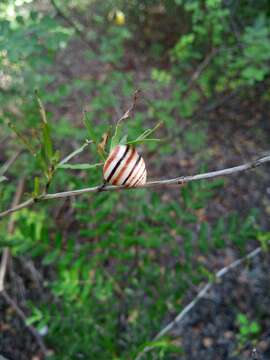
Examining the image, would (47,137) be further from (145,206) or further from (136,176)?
(145,206)

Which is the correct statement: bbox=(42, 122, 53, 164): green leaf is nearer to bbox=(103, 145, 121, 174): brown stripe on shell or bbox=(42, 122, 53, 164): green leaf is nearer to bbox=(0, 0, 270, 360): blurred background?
bbox=(0, 0, 270, 360): blurred background

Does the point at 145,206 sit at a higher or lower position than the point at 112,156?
lower

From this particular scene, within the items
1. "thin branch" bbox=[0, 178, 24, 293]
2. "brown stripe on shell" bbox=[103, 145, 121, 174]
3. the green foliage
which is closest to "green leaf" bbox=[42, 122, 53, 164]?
"brown stripe on shell" bbox=[103, 145, 121, 174]

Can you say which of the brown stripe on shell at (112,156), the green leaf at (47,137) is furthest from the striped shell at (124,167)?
the green leaf at (47,137)

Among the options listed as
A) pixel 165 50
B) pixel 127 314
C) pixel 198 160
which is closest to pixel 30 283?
pixel 127 314

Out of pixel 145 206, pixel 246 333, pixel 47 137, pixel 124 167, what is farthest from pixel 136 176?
pixel 246 333

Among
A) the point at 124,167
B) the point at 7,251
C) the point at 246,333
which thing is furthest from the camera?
the point at 7,251
